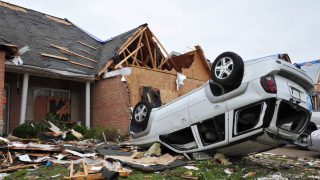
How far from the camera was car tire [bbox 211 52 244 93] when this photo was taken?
21.5 feet

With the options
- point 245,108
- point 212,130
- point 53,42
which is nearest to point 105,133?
point 53,42

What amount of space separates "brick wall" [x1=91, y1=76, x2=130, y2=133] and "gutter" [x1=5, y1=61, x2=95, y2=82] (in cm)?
83

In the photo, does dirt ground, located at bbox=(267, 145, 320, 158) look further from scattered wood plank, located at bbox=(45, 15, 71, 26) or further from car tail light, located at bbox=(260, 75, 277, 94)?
scattered wood plank, located at bbox=(45, 15, 71, 26)

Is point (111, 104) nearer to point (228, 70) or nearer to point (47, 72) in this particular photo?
point (47, 72)

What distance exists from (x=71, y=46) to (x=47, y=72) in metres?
4.06

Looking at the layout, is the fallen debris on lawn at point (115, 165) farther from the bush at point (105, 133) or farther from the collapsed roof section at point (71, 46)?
the collapsed roof section at point (71, 46)

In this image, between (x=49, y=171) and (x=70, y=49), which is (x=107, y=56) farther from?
(x=49, y=171)

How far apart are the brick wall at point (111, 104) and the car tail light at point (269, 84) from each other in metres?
10.2

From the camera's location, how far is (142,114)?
871cm

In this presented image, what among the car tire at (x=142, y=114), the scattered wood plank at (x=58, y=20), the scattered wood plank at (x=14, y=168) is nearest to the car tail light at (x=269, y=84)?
the car tire at (x=142, y=114)

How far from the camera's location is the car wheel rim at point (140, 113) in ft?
28.4

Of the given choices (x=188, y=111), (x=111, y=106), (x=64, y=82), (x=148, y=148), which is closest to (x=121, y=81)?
(x=111, y=106)

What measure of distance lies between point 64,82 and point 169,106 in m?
10.5

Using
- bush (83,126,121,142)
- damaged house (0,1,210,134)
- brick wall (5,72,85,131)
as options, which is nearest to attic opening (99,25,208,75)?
damaged house (0,1,210,134)
